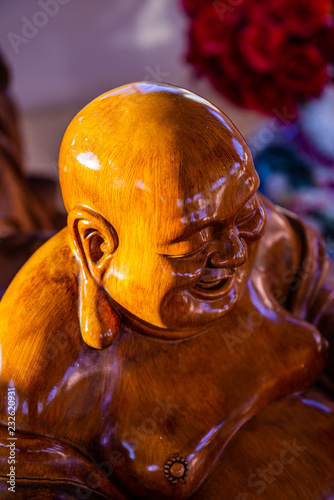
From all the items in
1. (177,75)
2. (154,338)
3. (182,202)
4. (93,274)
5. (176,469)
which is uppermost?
(182,202)

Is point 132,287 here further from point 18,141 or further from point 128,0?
point 128,0

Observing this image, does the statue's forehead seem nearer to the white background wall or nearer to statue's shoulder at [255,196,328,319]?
statue's shoulder at [255,196,328,319]

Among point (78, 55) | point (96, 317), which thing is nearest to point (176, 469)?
point (96, 317)

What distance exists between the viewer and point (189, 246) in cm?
60

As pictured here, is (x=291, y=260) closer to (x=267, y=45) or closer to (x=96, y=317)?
(x=96, y=317)

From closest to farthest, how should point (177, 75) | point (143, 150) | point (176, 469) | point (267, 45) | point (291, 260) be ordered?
point (143, 150), point (176, 469), point (291, 260), point (267, 45), point (177, 75)

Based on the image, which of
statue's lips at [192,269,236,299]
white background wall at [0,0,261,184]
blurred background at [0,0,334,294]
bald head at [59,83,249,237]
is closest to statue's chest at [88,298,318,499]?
statue's lips at [192,269,236,299]

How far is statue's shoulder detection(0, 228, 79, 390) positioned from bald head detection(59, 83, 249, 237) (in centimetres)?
11

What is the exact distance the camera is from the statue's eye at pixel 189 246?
0.60 m

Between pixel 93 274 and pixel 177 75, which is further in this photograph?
pixel 177 75

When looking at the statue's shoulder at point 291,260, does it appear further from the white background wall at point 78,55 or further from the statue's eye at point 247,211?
the white background wall at point 78,55

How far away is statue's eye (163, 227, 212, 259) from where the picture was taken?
0.60 meters

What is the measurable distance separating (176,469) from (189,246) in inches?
11.5

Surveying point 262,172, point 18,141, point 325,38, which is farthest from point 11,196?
point 325,38
